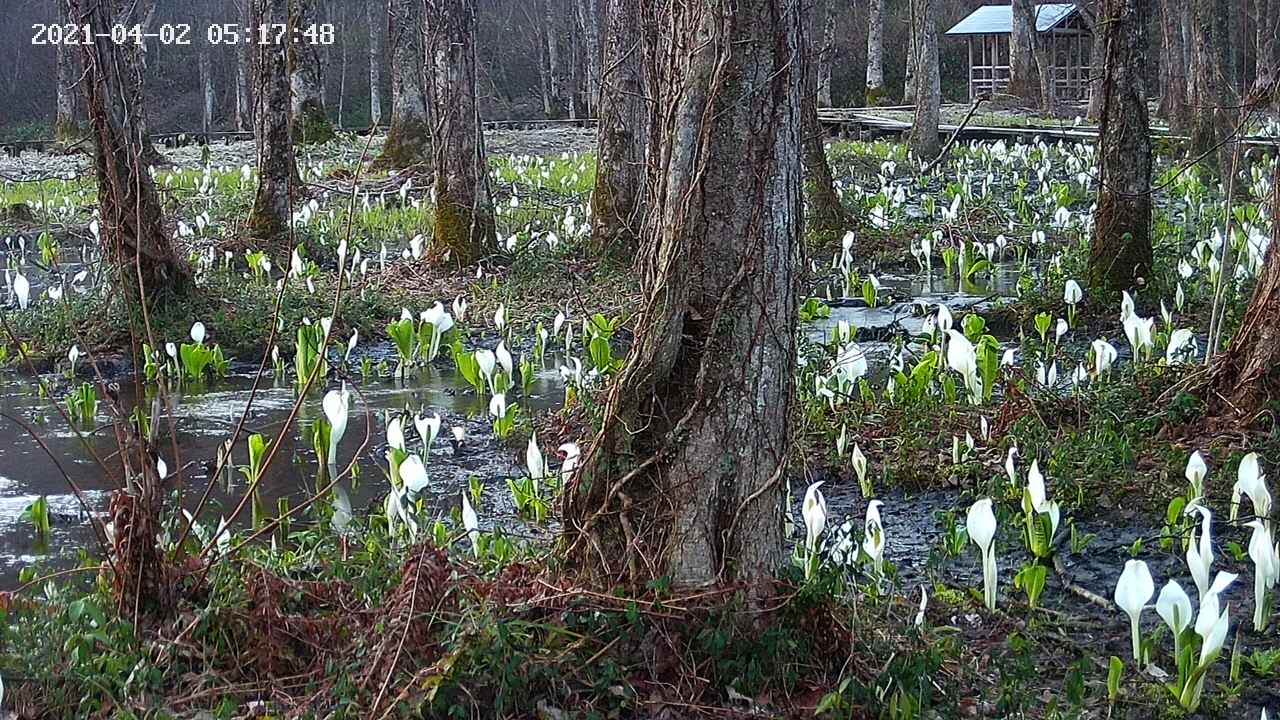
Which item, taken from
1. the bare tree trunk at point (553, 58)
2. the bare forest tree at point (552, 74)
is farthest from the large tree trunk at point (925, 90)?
the bare forest tree at point (552, 74)

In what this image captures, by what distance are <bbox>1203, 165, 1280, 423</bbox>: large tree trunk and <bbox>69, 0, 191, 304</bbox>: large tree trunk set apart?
195 inches

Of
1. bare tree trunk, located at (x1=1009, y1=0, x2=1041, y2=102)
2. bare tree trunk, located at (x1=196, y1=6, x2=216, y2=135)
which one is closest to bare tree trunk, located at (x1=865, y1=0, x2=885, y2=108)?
bare tree trunk, located at (x1=1009, y1=0, x2=1041, y2=102)

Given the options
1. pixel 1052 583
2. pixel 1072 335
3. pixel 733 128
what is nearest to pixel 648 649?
pixel 733 128

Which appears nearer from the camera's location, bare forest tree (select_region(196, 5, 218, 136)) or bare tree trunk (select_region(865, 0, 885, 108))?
bare tree trunk (select_region(865, 0, 885, 108))

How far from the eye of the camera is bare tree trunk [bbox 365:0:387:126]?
114 ft

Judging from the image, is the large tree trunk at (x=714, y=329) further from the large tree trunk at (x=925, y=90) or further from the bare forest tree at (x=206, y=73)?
the bare forest tree at (x=206, y=73)

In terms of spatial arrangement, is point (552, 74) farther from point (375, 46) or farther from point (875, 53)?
point (875, 53)

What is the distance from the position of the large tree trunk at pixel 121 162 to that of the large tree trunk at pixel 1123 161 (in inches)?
210

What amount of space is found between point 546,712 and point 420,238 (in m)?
→ 8.20

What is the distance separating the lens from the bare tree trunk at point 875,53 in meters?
33.9

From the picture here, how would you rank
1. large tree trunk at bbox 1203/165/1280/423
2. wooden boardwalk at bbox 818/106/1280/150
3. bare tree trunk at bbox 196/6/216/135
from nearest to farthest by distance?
1. large tree trunk at bbox 1203/165/1280/423
2. wooden boardwalk at bbox 818/106/1280/150
3. bare tree trunk at bbox 196/6/216/135

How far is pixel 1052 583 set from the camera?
14.8ft

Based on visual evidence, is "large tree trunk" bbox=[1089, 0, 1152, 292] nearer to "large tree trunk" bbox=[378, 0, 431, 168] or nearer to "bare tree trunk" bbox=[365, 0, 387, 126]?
"large tree trunk" bbox=[378, 0, 431, 168]

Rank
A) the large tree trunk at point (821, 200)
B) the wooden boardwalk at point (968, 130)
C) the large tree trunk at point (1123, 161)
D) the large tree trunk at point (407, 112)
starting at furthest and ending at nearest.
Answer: the wooden boardwalk at point (968, 130), the large tree trunk at point (407, 112), the large tree trunk at point (821, 200), the large tree trunk at point (1123, 161)
